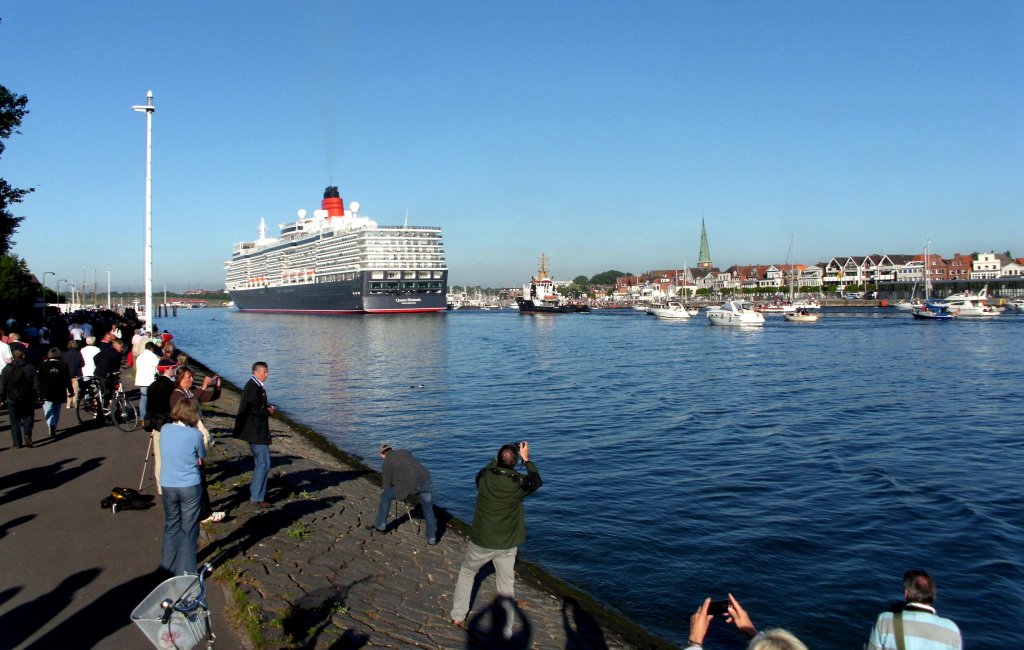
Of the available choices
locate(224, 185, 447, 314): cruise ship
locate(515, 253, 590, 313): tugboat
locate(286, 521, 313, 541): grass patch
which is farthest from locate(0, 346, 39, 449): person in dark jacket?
locate(515, 253, 590, 313): tugboat

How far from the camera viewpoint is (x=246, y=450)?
43.4 ft

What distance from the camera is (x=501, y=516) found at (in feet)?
19.7

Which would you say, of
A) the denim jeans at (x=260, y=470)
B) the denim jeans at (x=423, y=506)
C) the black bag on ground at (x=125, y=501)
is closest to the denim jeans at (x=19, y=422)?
the black bag on ground at (x=125, y=501)

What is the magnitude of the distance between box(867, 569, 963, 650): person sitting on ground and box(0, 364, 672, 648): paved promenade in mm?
3207

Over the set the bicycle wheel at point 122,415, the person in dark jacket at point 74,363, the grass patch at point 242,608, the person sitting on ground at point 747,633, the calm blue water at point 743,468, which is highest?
the person in dark jacket at point 74,363

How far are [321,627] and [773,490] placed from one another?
10.0 metres

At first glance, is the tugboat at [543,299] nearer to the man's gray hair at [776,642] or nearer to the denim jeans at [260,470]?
the denim jeans at [260,470]

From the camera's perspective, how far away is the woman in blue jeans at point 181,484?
6035 mm

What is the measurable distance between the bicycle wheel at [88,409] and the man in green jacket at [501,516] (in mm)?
10752

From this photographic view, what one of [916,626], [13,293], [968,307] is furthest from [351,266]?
[916,626]

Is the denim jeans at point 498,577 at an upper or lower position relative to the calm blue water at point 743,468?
upper

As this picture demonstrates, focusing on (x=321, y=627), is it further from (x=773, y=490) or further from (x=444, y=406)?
(x=444, y=406)

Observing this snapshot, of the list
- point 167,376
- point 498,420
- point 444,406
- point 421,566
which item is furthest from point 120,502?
point 444,406

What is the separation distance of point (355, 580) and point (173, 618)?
3076mm
